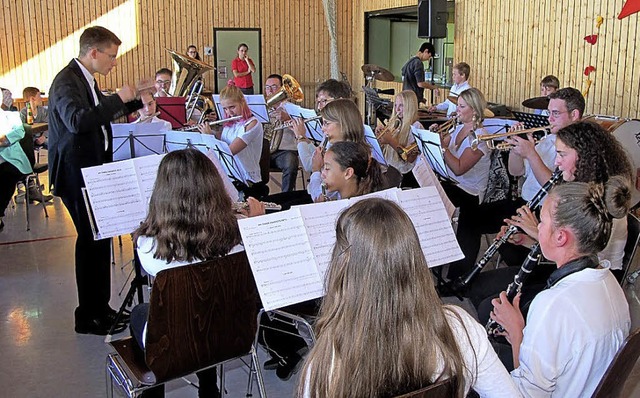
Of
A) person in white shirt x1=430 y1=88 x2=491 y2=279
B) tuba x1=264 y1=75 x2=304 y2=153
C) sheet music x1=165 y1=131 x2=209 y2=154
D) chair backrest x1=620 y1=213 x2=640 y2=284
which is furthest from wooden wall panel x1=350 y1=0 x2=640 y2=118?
sheet music x1=165 y1=131 x2=209 y2=154

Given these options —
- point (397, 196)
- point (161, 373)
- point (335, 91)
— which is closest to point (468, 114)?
point (335, 91)

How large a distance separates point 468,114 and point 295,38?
31.8 feet

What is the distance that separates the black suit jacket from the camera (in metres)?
3.38

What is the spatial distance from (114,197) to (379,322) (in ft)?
6.62

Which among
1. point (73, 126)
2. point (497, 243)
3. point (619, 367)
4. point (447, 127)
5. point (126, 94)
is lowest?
point (497, 243)

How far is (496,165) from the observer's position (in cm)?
433

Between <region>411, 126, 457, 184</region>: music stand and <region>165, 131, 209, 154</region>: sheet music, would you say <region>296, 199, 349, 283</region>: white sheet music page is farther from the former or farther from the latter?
<region>165, 131, 209, 154</region>: sheet music

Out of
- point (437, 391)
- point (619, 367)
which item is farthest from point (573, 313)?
point (437, 391)

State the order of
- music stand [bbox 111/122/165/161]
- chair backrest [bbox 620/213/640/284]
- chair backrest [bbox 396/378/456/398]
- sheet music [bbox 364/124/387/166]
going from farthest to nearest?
sheet music [bbox 364/124/387/166] < music stand [bbox 111/122/165/161] < chair backrest [bbox 620/213/640/284] < chair backrest [bbox 396/378/456/398]

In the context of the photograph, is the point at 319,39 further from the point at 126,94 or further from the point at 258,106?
the point at 126,94

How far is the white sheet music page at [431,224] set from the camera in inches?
103

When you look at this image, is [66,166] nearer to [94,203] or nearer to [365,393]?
[94,203]

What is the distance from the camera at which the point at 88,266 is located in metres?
3.58

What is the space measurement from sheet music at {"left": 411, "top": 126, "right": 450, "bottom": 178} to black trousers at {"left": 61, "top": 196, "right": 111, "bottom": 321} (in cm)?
211
